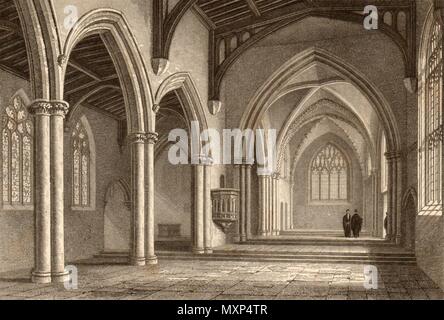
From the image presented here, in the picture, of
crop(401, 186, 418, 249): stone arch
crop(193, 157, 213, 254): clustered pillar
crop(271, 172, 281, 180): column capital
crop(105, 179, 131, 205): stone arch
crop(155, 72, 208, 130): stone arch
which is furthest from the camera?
crop(271, 172, 281, 180): column capital

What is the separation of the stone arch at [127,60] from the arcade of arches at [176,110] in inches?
1.4

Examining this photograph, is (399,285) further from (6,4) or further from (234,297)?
(6,4)

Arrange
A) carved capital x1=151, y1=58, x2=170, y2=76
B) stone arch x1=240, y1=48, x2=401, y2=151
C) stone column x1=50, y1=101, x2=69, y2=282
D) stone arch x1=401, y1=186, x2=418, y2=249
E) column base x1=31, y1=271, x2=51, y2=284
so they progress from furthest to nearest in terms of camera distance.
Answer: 1. stone arch x1=240, y1=48, x2=401, y2=151
2. stone arch x1=401, y1=186, x2=418, y2=249
3. carved capital x1=151, y1=58, x2=170, y2=76
4. stone column x1=50, y1=101, x2=69, y2=282
5. column base x1=31, y1=271, x2=51, y2=284

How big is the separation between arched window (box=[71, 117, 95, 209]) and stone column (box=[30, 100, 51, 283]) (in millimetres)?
8090

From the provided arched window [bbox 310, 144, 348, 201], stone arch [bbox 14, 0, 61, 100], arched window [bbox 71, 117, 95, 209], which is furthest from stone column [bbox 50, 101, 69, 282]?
arched window [bbox 310, 144, 348, 201]

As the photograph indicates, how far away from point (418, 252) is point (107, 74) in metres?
9.25

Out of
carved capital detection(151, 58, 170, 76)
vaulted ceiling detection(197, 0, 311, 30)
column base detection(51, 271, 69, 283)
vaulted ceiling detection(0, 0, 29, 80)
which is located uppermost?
vaulted ceiling detection(197, 0, 311, 30)

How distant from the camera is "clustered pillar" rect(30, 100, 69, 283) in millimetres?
10086

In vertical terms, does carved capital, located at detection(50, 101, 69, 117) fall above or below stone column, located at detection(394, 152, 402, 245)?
above

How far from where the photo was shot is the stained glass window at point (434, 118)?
12.0 metres

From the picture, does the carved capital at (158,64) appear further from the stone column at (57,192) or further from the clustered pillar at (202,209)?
the stone column at (57,192)

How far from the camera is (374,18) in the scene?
1733 centimetres

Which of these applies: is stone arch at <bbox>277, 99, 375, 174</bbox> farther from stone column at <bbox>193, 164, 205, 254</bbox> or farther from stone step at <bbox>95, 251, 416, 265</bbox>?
stone step at <bbox>95, 251, 416, 265</bbox>

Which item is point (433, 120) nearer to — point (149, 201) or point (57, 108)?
point (149, 201)
